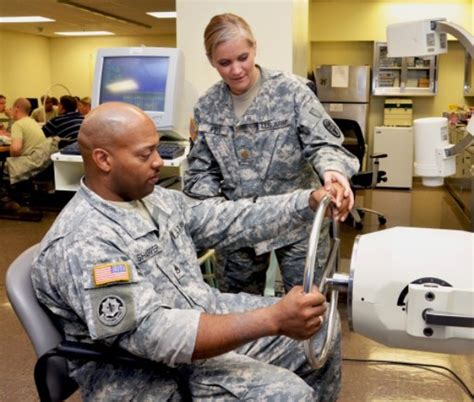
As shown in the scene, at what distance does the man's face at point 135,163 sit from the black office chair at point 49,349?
1.00ft

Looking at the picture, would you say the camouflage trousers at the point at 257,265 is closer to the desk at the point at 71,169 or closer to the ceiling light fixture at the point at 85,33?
the desk at the point at 71,169

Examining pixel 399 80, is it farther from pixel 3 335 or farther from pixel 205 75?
pixel 3 335

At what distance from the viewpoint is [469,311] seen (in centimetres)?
112

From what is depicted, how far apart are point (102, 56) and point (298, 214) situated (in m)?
1.67

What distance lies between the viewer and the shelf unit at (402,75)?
7.52 metres

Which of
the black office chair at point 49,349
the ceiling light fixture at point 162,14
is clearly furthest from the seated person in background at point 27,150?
the black office chair at point 49,349

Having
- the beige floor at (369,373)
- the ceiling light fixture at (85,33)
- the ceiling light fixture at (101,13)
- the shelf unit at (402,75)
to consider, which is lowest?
the beige floor at (369,373)

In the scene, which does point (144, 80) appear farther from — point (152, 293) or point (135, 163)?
point (152, 293)

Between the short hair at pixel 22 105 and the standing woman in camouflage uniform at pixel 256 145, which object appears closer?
the standing woman in camouflage uniform at pixel 256 145

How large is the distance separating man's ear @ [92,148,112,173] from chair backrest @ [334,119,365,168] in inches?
153

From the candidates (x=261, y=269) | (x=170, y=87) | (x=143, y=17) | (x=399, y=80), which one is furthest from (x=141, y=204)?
(x=143, y=17)

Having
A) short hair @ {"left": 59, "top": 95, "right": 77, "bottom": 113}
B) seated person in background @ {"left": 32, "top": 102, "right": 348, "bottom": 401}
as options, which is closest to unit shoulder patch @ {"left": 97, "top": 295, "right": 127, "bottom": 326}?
seated person in background @ {"left": 32, "top": 102, "right": 348, "bottom": 401}

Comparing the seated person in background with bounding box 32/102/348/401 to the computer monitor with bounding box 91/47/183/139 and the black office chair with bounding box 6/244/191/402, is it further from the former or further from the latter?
the computer monitor with bounding box 91/47/183/139

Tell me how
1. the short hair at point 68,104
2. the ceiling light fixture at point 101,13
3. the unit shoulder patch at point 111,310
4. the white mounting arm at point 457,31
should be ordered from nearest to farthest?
the unit shoulder patch at point 111,310 → the white mounting arm at point 457,31 → the short hair at point 68,104 → the ceiling light fixture at point 101,13
